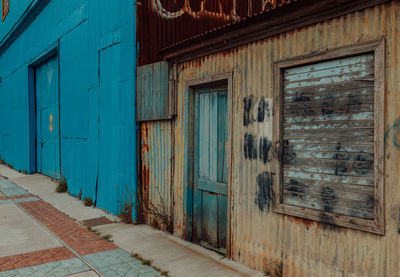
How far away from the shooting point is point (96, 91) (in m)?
8.12

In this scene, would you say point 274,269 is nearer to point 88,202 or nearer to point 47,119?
point 88,202

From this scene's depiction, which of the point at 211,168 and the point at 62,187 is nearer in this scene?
the point at 211,168

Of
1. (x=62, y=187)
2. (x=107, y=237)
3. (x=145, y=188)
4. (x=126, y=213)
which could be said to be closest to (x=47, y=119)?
(x=62, y=187)

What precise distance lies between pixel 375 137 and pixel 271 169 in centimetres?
133

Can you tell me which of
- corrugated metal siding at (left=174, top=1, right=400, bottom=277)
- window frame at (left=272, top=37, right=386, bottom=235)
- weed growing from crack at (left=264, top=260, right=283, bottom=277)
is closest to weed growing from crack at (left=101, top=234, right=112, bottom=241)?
corrugated metal siding at (left=174, top=1, right=400, bottom=277)

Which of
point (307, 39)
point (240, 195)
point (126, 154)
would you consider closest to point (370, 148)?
point (307, 39)

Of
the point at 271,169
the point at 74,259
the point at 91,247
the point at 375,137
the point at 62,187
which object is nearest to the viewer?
the point at 375,137

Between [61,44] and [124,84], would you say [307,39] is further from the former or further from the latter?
[61,44]

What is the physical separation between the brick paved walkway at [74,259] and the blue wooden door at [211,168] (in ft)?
3.94

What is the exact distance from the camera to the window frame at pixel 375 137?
10.4 ft

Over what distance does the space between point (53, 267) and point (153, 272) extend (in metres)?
1.38

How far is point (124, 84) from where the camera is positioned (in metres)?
7.05

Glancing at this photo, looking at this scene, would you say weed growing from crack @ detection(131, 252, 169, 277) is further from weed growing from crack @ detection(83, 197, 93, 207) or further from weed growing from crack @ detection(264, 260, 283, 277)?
weed growing from crack @ detection(83, 197, 93, 207)

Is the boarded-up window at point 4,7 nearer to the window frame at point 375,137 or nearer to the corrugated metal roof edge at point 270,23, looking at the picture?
the corrugated metal roof edge at point 270,23
